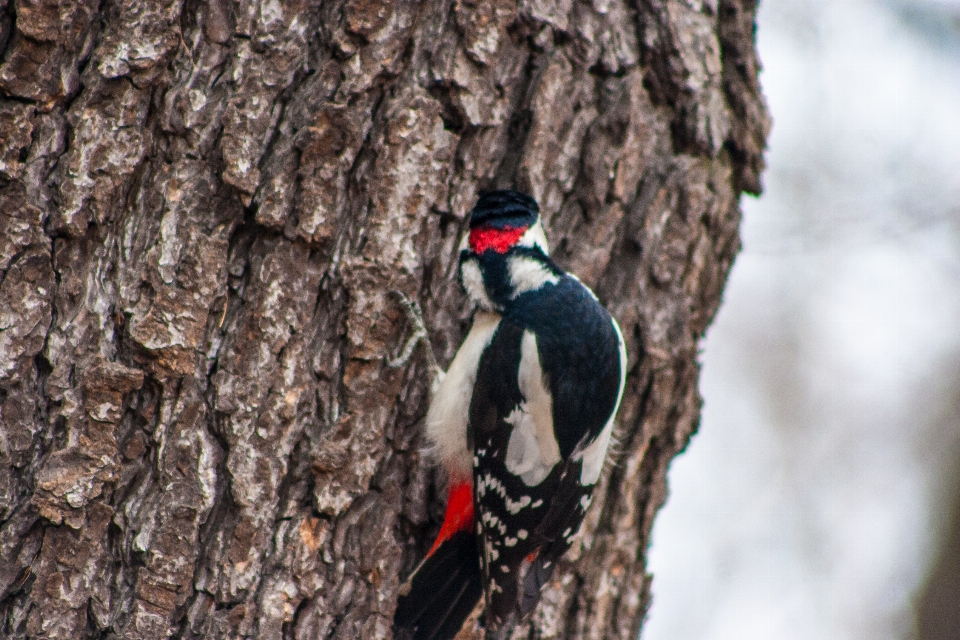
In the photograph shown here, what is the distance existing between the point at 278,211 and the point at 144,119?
312 millimetres

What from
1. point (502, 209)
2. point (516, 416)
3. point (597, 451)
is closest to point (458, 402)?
point (516, 416)

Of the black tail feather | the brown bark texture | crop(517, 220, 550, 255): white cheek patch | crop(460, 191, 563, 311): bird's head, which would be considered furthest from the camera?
crop(517, 220, 550, 255): white cheek patch

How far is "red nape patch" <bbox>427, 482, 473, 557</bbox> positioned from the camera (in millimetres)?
2039

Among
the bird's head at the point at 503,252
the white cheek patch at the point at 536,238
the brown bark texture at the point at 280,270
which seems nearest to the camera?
the brown bark texture at the point at 280,270

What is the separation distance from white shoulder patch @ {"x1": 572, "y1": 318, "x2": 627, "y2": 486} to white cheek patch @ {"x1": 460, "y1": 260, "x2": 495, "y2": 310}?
1.07 feet

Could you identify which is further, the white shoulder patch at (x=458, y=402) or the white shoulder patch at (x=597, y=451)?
the white shoulder patch at (x=597, y=451)

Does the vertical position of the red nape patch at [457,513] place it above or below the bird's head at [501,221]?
below

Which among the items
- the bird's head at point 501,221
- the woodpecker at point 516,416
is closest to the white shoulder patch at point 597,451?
the woodpecker at point 516,416

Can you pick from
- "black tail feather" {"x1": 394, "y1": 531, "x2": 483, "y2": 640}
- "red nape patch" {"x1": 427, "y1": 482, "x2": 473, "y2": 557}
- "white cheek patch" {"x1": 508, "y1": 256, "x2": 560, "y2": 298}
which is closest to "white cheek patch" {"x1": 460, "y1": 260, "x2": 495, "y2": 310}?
"white cheek patch" {"x1": 508, "y1": 256, "x2": 560, "y2": 298}

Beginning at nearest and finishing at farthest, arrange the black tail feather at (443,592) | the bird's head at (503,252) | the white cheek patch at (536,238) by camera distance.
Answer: the black tail feather at (443,592)
the bird's head at (503,252)
the white cheek patch at (536,238)

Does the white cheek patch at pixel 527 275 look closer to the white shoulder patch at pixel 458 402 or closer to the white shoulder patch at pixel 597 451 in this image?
the white shoulder patch at pixel 458 402

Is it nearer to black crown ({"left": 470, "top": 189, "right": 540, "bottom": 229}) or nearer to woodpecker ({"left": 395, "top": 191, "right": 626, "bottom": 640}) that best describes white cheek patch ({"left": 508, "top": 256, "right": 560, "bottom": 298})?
woodpecker ({"left": 395, "top": 191, "right": 626, "bottom": 640})

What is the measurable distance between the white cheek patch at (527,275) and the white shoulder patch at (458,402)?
0.34 ft

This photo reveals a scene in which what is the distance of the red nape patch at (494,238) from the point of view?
6.75ft
